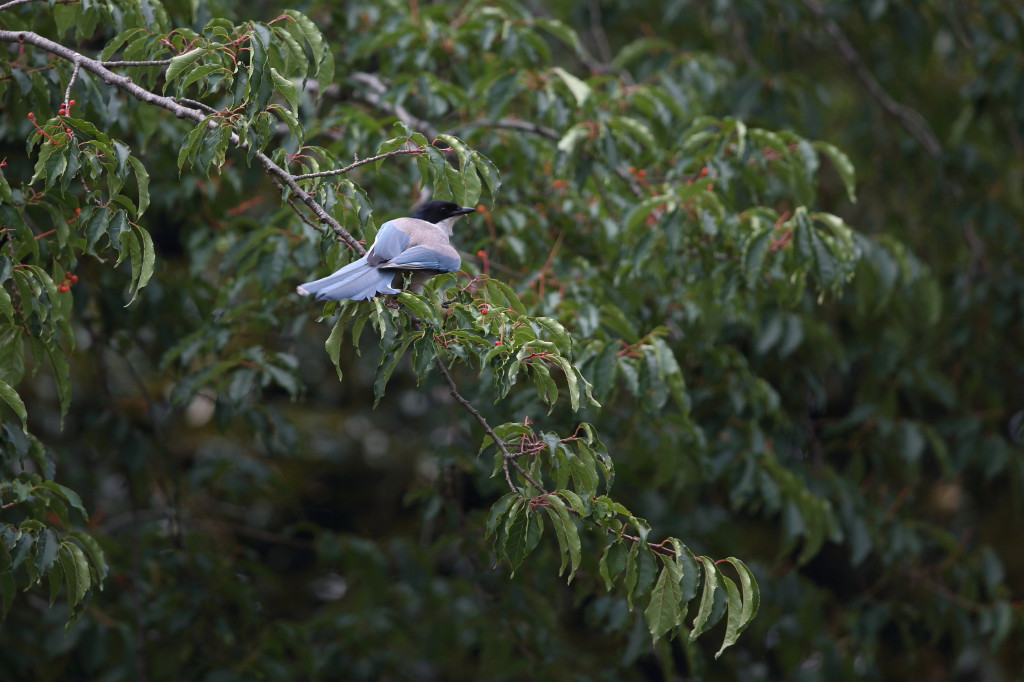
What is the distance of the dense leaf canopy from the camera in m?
2.92

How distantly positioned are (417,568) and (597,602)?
1.08 m

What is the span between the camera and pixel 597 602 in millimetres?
4473

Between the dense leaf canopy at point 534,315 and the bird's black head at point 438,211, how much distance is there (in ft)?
0.66

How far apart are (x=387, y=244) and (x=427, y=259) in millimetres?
182

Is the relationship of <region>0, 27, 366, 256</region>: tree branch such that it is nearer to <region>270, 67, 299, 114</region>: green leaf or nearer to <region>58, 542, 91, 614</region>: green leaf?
<region>270, 67, 299, 114</region>: green leaf

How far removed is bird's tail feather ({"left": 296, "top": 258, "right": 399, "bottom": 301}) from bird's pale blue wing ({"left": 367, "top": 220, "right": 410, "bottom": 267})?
0.04m

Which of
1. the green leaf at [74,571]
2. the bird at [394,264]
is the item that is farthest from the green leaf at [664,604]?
the green leaf at [74,571]

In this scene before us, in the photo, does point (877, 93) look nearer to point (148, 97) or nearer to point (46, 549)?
point (148, 97)

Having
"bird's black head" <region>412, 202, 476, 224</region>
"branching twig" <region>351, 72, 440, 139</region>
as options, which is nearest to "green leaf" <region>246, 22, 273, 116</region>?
"bird's black head" <region>412, 202, 476, 224</region>

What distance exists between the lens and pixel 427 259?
3.35 metres

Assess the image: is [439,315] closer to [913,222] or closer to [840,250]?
[840,250]

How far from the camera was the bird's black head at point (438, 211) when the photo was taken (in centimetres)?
395

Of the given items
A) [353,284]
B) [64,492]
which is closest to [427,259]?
[353,284]

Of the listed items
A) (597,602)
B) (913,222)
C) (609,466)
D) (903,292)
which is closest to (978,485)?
(913,222)
